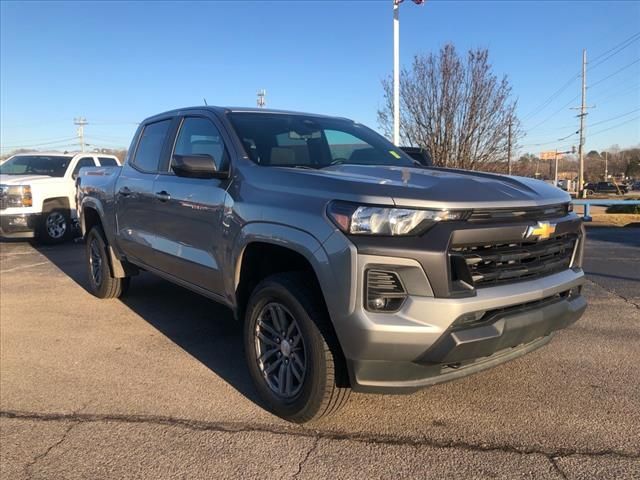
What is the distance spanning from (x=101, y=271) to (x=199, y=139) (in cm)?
276

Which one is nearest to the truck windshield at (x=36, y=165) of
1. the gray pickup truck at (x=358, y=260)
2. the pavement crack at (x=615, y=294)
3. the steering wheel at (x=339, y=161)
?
the gray pickup truck at (x=358, y=260)

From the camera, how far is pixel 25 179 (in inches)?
432

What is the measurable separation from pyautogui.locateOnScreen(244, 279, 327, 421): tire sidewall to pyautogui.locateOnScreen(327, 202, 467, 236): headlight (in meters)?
0.61

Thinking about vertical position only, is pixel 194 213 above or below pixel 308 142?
below

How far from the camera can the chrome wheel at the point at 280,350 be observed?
10.3 feet

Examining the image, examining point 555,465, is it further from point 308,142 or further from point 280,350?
point 308,142

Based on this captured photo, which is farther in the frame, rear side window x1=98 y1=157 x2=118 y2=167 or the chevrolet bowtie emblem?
rear side window x1=98 y1=157 x2=118 y2=167

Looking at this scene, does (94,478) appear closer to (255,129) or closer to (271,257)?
(271,257)

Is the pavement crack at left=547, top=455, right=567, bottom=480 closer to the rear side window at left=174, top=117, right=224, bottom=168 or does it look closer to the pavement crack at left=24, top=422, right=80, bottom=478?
the pavement crack at left=24, top=422, right=80, bottom=478

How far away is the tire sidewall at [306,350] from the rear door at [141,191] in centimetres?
174

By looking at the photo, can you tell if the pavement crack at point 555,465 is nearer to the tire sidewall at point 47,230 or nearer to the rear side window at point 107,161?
the tire sidewall at point 47,230

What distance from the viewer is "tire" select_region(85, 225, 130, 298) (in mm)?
6070

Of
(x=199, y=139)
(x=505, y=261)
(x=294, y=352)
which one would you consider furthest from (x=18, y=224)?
(x=505, y=261)

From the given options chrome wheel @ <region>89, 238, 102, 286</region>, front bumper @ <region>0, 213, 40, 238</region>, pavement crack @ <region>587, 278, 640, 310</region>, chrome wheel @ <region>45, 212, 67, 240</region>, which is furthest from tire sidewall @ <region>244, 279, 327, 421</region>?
chrome wheel @ <region>45, 212, 67, 240</region>
